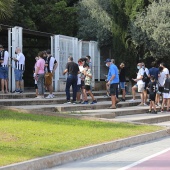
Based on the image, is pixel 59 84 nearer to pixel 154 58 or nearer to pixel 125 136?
pixel 154 58

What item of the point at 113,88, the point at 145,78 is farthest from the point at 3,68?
the point at 145,78

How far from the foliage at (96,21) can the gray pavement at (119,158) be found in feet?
55.6

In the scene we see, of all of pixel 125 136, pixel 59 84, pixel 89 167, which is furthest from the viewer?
pixel 59 84

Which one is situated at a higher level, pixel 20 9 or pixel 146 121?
pixel 20 9

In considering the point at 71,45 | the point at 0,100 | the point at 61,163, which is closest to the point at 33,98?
the point at 0,100

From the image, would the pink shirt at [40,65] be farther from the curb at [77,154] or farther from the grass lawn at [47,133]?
the curb at [77,154]

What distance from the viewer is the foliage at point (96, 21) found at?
30.2 meters

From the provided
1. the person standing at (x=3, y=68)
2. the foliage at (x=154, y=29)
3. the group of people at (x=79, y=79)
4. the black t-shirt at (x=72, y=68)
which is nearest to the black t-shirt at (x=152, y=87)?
the group of people at (x=79, y=79)

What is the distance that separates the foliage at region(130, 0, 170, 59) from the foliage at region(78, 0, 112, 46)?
2029mm

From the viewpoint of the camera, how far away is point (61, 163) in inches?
404

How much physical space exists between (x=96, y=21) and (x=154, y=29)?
4.22m

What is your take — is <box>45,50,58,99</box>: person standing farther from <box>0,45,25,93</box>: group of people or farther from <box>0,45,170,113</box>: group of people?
<box>0,45,25,93</box>: group of people

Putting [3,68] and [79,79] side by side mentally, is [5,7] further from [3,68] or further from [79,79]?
[79,79]

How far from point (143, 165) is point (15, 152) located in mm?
2690
